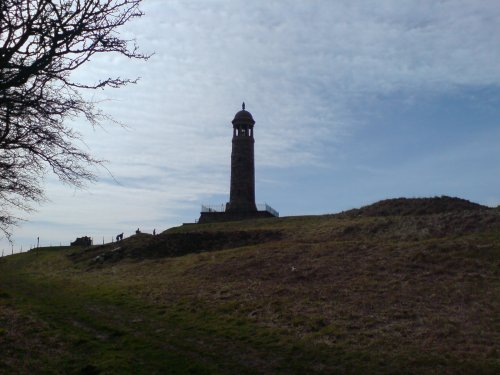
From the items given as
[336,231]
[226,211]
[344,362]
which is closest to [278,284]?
[344,362]

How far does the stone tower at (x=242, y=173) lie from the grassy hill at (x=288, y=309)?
83.3ft

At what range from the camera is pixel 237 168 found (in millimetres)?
61281

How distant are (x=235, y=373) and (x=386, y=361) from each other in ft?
12.7

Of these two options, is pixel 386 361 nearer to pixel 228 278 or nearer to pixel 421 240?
pixel 228 278

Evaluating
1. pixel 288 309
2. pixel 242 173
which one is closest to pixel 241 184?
pixel 242 173

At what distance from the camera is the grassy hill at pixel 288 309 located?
13.4m

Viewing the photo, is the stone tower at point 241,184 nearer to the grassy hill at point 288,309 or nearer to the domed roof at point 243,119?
the domed roof at point 243,119

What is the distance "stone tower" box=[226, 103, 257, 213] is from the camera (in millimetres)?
60344

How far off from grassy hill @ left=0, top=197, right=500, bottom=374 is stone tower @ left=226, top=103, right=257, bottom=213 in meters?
25.4

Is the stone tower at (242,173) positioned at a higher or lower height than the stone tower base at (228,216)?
higher

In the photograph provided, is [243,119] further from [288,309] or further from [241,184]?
[288,309]

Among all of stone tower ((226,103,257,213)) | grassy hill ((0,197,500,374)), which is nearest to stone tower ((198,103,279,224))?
stone tower ((226,103,257,213))

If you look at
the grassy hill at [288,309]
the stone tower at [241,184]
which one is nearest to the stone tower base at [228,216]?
the stone tower at [241,184]

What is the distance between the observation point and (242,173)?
61.1 m
